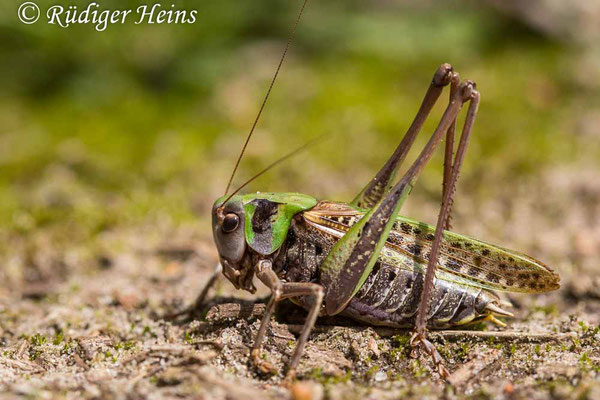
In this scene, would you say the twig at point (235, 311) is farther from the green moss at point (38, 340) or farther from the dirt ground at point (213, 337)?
the green moss at point (38, 340)

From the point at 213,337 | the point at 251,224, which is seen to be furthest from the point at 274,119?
the point at 213,337

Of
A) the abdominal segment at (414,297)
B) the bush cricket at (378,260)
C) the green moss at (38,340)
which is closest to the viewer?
the bush cricket at (378,260)

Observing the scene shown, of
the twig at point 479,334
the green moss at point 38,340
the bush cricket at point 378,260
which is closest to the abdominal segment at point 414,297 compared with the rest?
the bush cricket at point 378,260

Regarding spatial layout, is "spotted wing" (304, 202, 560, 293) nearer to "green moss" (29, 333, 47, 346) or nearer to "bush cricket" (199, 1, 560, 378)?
"bush cricket" (199, 1, 560, 378)

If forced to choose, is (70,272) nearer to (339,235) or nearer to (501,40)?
(339,235)

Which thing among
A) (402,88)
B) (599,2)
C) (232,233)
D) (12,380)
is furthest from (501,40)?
(12,380)

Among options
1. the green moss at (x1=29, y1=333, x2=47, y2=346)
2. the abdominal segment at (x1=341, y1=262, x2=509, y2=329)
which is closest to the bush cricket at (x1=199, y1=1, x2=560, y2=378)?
the abdominal segment at (x1=341, y1=262, x2=509, y2=329)
